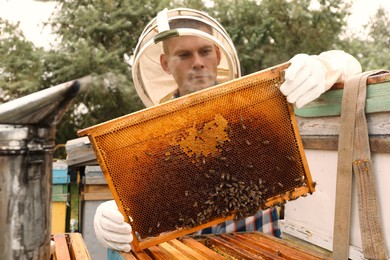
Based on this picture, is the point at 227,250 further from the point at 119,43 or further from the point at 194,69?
the point at 119,43

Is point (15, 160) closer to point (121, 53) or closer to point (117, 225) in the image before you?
point (117, 225)

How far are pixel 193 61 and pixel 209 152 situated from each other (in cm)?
145

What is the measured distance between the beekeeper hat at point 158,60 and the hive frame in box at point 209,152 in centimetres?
120

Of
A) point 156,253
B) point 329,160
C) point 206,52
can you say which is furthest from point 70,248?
point 206,52

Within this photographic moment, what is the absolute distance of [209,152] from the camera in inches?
85.3

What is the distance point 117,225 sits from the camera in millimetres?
2234

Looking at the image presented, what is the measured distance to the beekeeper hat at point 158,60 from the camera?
3.27m

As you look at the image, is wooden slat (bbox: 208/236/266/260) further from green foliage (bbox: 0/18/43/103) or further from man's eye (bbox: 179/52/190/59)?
green foliage (bbox: 0/18/43/103)

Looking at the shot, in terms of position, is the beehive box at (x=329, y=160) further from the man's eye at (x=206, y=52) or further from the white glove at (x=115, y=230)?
the man's eye at (x=206, y=52)

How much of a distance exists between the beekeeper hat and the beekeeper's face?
0.12m

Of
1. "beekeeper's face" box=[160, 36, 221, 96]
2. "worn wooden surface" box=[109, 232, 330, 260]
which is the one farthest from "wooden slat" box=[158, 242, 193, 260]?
"beekeeper's face" box=[160, 36, 221, 96]

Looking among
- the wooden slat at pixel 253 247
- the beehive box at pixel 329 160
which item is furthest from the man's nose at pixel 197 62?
the wooden slat at pixel 253 247

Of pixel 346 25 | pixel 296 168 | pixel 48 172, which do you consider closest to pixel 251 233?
pixel 296 168

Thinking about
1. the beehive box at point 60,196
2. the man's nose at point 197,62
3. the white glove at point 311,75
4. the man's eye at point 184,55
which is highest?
the man's eye at point 184,55
